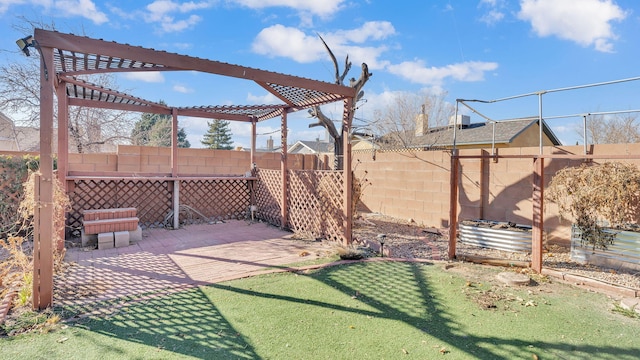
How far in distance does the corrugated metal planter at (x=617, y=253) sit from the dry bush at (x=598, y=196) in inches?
3.3

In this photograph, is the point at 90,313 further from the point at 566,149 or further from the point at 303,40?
the point at 303,40

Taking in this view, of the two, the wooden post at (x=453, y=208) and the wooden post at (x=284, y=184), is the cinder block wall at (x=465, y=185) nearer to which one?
the wooden post at (x=453, y=208)

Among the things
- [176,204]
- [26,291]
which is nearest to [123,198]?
[176,204]

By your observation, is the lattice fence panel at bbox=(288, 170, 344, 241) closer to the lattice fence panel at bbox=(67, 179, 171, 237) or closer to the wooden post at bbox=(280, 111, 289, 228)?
the wooden post at bbox=(280, 111, 289, 228)

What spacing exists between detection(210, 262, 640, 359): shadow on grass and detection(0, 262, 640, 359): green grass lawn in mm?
11

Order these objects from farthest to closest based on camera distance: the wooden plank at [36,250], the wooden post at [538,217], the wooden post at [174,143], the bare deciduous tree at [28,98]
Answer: the bare deciduous tree at [28,98]
the wooden post at [174,143]
the wooden post at [538,217]
the wooden plank at [36,250]

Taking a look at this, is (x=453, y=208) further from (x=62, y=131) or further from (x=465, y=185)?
(x=62, y=131)

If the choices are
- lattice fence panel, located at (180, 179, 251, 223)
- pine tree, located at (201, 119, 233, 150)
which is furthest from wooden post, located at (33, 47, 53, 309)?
pine tree, located at (201, 119, 233, 150)

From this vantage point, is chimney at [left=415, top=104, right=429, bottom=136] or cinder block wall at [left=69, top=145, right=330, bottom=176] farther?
chimney at [left=415, top=104, right=429, bottom=136]

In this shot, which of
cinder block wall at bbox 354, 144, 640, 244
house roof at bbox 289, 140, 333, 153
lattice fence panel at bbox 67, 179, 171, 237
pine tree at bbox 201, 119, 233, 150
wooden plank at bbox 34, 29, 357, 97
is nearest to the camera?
wooden plank at bbox 34, 29, 357, 97

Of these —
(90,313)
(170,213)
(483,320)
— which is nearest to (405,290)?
(483,320)

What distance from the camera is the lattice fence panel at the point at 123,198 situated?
20.3ft

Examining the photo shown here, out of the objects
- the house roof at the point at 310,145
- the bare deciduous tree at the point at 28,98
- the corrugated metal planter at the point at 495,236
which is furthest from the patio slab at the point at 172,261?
the house roof at the point at 310,145

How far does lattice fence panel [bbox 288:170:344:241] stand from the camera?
17.7ft
